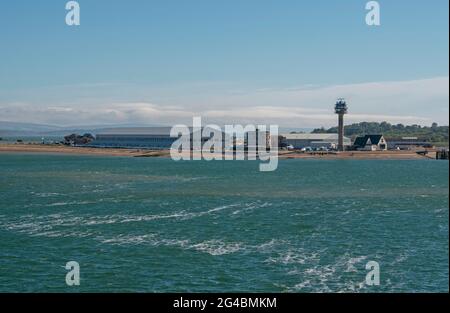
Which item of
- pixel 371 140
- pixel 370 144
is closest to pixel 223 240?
pixel 370 144

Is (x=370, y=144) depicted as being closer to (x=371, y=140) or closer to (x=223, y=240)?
(x=371, y=140)

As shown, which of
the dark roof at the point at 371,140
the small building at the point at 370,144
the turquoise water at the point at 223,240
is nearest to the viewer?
the turquoise water at the point at 223,240

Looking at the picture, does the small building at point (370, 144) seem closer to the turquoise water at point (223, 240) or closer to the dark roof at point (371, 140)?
the dark roof at point (371, 140)

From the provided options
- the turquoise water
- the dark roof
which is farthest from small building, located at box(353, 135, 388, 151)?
the turquoise water

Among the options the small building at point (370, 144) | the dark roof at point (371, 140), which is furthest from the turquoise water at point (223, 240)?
the dark roof at point (371, 140)

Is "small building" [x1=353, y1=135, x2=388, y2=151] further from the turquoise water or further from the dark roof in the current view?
the turquoise water
